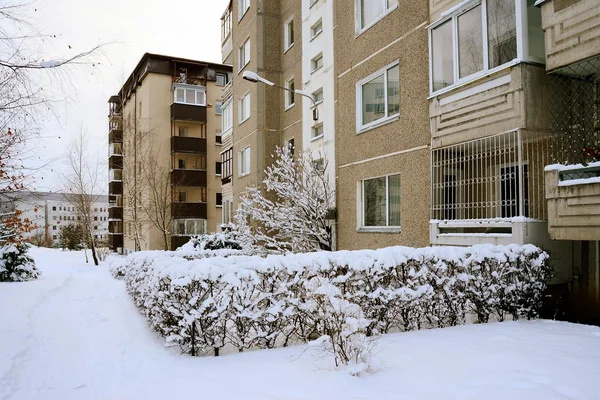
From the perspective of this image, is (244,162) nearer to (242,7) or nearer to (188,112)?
(242,7)

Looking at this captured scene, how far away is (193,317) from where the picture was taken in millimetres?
5426

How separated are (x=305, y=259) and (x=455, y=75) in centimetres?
534

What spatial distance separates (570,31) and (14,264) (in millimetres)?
19534

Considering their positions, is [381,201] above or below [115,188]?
below

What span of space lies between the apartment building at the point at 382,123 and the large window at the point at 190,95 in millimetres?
22667

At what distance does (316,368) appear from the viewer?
4707mm

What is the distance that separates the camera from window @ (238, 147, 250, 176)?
21461 mm

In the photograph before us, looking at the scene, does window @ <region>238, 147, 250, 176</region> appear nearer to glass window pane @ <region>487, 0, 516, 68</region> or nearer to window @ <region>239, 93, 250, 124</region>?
window @ <region>239, 93, 250, 124</region>

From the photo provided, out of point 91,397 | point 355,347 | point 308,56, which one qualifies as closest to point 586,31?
point 355,347

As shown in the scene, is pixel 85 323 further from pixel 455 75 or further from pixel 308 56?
pixel 308 56

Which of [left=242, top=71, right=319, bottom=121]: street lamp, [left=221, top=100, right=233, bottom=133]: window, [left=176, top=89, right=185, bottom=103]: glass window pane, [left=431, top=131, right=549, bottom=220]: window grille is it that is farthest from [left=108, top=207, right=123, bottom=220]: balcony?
[left=431, top=131, right=549, bottom=220]: window grille

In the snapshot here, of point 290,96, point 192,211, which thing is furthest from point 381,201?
point 192,211

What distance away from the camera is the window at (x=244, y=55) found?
21.6 meters

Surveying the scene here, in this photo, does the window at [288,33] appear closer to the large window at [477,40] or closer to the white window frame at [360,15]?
the white window frame at [360,15]
